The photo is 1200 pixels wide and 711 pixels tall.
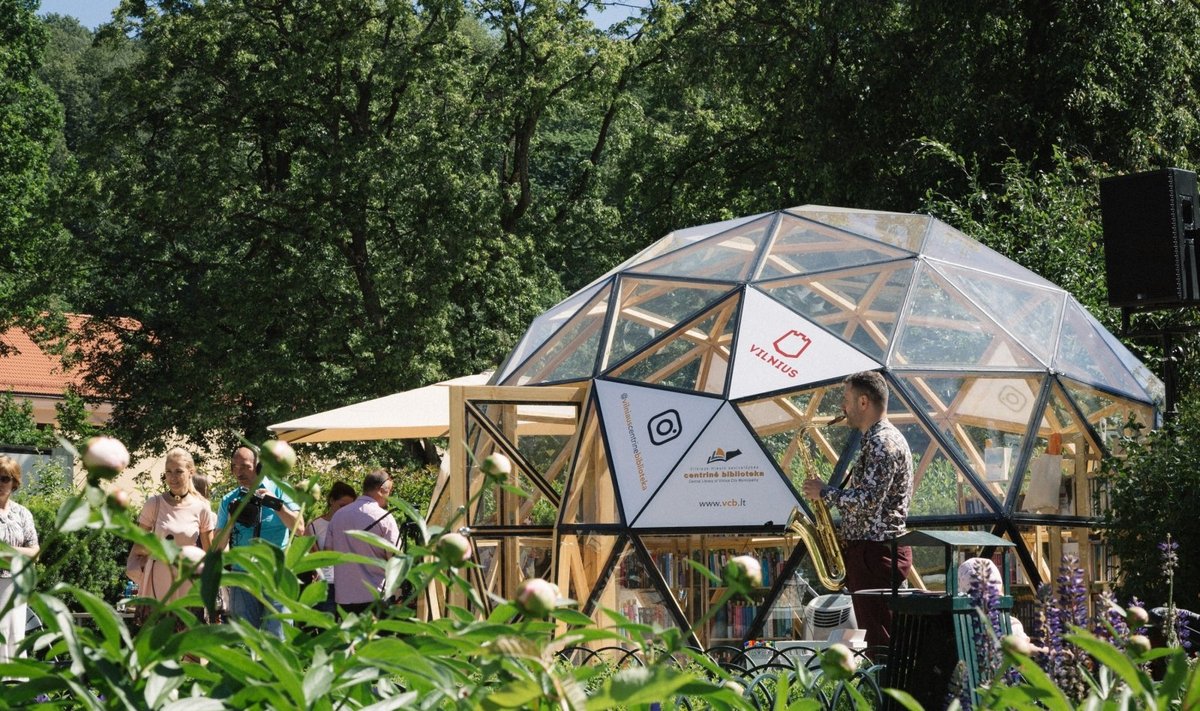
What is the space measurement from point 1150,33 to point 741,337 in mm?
11566

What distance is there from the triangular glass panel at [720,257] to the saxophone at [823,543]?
289cm

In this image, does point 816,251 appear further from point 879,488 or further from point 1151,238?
point 879,488

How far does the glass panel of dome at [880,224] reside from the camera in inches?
425

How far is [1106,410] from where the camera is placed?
1027cm

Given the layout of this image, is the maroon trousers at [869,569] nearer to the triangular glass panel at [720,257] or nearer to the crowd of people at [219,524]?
the crowd of people at [219,524]

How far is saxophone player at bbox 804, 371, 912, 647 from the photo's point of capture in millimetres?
6348

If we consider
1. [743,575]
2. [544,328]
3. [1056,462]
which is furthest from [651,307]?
[743,575]

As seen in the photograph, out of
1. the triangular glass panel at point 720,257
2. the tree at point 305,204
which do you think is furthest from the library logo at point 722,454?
the tree at point 305,204

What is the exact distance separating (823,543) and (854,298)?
9.18 feet

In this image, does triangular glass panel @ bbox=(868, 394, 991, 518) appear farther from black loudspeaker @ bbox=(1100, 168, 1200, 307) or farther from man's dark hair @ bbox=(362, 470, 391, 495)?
man's dark hair @ bbox=(362, 470, 391, 495)

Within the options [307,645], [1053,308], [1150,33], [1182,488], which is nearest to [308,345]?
[1150,33]

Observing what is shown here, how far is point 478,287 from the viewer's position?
82.4 ft

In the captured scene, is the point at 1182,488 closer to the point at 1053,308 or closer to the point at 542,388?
the point at 1053,308

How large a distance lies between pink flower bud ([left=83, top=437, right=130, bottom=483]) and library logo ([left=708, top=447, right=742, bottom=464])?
761 cm
